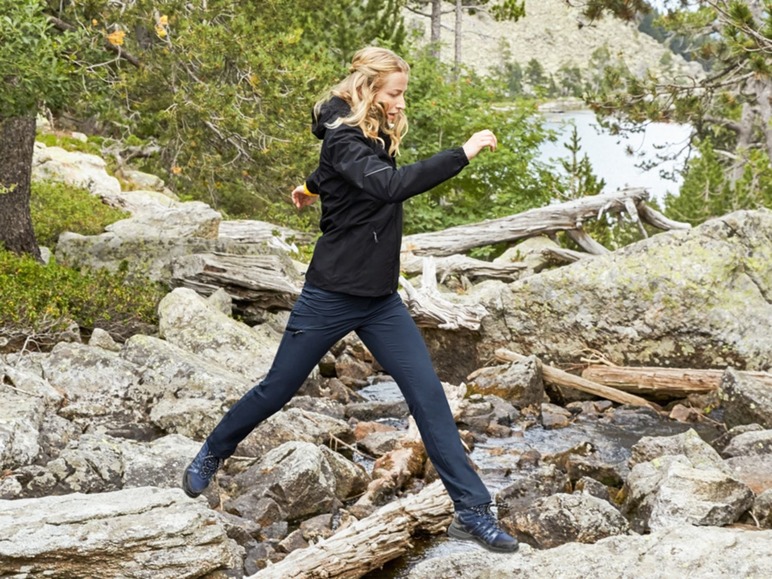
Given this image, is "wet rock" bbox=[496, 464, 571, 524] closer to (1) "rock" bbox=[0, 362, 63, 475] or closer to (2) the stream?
(2) the stream

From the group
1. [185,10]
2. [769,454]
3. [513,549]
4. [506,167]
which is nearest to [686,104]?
[506,167]

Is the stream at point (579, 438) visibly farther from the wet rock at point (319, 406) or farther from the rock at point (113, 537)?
the rock at point (113, 537)

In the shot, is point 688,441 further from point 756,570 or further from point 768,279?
point 768,279

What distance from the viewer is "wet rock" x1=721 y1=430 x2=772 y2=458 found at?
8086 mm

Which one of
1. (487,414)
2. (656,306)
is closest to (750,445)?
(487,414)

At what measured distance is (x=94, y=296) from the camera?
10586 millimetres

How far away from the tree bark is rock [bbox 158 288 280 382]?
227 centimetres

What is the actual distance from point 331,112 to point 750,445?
214 inches

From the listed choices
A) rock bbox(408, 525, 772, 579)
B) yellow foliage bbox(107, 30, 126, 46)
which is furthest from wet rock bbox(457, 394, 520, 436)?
yellow foliage bbox(107, 30, 126, 46)

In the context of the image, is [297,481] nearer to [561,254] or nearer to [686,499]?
[686,499]

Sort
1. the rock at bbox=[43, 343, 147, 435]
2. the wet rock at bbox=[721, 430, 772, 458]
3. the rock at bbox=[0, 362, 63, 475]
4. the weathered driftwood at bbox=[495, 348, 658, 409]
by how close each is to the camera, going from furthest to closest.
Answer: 1. the weathered driftwood at bbox=[495, 348, 658, 409]
2. the wet rock at bbox=[721, 430, 772, 458]
3. the rock at bbox=[43, 343, 147, 435]
4. the rock at bbox=[0, 362, 63, 475]

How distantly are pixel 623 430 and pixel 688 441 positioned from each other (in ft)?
6.22

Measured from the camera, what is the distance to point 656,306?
11086 mm

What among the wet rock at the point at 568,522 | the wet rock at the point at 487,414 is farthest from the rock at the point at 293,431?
the wet rock at the point at 568,522
